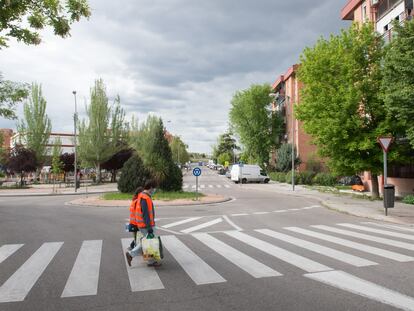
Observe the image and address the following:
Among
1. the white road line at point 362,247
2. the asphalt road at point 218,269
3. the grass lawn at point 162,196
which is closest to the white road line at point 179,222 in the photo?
the asphalt road at point 218,269

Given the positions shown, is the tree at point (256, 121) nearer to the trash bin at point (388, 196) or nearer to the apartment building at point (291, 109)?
the apartment building at point (291, 109)

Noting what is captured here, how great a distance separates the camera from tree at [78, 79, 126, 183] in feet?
150

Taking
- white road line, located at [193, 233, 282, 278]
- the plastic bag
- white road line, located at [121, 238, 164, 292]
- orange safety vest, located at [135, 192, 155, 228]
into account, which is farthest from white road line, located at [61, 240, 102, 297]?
white road line, located at [193, 233, 282, 278]

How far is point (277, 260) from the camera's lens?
7.19 m

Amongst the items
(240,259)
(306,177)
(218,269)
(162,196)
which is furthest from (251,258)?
(306,177)

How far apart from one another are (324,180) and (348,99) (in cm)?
1899

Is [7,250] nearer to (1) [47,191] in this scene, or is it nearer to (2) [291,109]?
(1) [47,191]

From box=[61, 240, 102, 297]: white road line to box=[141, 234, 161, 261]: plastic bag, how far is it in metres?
0.88

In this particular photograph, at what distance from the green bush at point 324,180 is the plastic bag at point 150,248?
31.9m

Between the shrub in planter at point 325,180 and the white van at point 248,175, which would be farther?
the white van at point 248,175

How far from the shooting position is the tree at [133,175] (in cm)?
2383

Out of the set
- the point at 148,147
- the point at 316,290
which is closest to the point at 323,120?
the point at 148,147

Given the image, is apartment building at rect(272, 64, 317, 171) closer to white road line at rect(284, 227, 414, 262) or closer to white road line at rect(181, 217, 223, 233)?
white road line at rect(181, 217, 223, 233)

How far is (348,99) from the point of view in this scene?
63.8 feet
